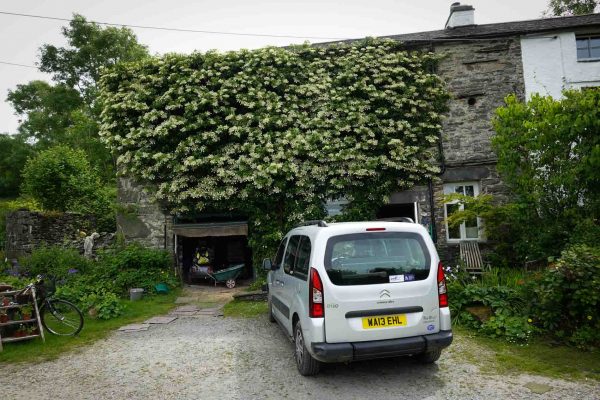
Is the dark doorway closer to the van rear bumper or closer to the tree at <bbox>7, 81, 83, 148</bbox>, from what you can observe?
the van rear bumper

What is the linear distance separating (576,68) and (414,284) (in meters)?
12.2

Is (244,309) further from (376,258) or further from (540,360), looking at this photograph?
(540,360)

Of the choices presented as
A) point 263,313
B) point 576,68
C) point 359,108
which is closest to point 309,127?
point 359,108

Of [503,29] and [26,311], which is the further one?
[503,29]

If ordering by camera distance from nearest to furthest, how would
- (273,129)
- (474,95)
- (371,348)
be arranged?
(371,348), (273,129), (474,95)

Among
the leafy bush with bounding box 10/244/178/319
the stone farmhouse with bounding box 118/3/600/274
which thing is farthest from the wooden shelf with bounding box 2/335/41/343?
the stone farmhouse with bounding box 118/3/600/274

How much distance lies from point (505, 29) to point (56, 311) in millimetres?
15106

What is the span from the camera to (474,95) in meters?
11.9

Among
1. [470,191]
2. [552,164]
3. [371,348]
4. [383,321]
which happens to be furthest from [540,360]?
[470,191]

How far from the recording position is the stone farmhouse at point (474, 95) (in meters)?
11.5

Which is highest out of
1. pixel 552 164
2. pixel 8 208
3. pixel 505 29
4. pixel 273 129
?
pixel 505 29

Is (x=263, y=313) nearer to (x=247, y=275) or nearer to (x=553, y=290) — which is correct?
(x=553, y=290)

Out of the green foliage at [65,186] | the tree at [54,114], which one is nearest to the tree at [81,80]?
the tree at [54,114]

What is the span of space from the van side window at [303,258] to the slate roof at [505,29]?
399 inches
